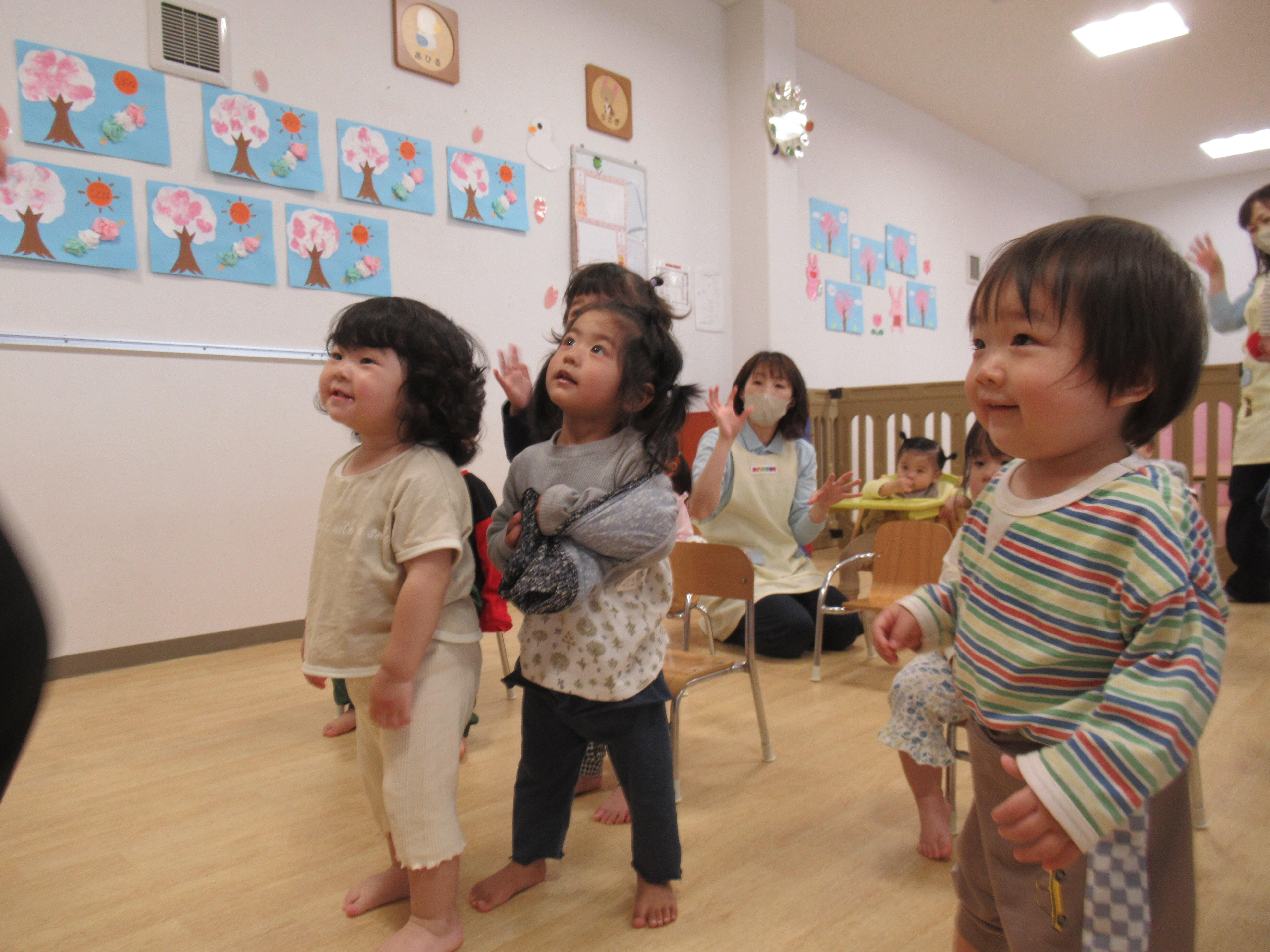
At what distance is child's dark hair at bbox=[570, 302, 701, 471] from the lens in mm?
1226

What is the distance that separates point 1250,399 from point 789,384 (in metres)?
Result: 1.60

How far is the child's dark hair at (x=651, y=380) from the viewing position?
123cm

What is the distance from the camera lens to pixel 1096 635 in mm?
671

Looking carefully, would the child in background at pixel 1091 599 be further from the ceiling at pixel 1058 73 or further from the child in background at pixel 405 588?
the ceiling at pixel 1058 73

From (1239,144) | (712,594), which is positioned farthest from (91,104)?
(1239,144)

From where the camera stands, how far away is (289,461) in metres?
3.05

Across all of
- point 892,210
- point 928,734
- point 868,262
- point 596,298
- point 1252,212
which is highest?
Answer: point 892,210

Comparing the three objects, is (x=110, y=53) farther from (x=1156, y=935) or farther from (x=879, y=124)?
(x=879, y=124)

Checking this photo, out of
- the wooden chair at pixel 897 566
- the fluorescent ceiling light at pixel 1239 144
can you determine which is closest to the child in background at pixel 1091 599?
the wooden chair at pixel 897 566

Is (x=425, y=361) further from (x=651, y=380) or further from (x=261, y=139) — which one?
(x=261, y=139)

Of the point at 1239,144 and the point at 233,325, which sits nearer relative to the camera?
the point at 233,325

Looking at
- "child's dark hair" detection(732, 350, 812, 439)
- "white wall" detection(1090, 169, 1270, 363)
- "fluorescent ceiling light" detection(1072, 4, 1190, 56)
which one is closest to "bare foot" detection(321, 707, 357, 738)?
"child's dark hair" detection(732, 350, 812, 439)

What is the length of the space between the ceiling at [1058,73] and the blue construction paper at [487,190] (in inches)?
79.4

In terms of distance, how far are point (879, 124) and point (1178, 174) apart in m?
4.24
